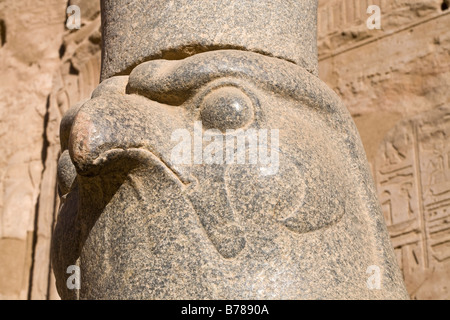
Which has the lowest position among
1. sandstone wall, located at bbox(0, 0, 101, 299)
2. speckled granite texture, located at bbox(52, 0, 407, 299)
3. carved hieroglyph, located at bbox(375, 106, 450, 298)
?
speckled granite texture, located at bbox(52, 0, 407, 299)

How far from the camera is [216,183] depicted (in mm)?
1919

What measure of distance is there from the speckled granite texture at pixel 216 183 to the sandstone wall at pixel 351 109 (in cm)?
201

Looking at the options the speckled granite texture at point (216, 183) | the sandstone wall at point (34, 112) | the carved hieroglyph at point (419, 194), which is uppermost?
the sandstone wall at point (34, 112)

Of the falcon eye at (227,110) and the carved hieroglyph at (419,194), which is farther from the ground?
the carved hieroglyph at (419,194)

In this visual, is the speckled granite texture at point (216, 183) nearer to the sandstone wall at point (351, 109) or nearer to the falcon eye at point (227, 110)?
the falcon eye at point (227, 110)

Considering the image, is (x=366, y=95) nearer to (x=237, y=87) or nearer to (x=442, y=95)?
(x=442, y=95)

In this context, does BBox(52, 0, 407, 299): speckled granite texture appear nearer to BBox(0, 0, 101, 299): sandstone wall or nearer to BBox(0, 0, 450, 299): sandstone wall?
BBox(0, 0, 450, 299): sandstone wall

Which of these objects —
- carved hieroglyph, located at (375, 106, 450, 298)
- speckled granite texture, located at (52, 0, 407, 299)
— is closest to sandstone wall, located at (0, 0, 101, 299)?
carved hieroglyph, located at (375, 106, 450, 298)

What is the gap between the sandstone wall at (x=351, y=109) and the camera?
13.6ft

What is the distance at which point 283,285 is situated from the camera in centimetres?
184

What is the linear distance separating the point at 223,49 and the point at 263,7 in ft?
0.65

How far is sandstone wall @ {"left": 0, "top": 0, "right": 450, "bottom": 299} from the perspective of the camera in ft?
13.6

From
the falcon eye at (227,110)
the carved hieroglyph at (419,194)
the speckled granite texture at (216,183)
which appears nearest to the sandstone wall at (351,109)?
the carved hieroglyph at (419,194)
